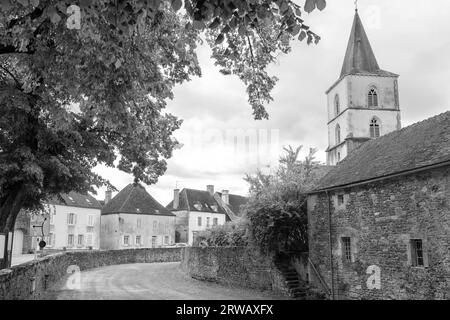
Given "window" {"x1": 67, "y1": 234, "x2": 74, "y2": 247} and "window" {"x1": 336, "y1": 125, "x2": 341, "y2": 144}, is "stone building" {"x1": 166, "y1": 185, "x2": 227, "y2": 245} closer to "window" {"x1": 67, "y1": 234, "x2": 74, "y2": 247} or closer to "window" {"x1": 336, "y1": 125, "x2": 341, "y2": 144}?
"window" {"x1": 67, "y1": 234, "x2": 74, "y2": 247}

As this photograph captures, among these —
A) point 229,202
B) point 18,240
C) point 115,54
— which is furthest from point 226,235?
point 229,202

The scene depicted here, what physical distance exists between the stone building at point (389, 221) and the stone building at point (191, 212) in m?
42.6

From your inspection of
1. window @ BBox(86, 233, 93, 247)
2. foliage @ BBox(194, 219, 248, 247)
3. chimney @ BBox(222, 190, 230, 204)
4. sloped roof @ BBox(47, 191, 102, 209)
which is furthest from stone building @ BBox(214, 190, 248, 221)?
foliage @ BBox(194, 219, 248, 247)

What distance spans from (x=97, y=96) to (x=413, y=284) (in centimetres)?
1193

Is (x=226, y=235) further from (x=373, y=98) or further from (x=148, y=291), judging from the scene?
(x=373, y=98)

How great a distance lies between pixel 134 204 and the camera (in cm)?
5656

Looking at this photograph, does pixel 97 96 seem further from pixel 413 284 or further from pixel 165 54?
pixel 413 284

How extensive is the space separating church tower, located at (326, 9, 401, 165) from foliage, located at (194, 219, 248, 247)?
23.8m

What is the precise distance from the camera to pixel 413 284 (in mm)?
14773

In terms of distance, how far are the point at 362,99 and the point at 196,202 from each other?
27.6m

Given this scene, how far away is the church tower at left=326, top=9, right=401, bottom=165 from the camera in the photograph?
1976 inches

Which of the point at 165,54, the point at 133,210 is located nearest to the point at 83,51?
the point at 165,54

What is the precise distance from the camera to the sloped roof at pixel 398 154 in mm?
15320

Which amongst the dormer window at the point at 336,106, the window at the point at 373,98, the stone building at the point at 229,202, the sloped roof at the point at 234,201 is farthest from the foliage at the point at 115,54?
the sloped roof at the point at 234,201
